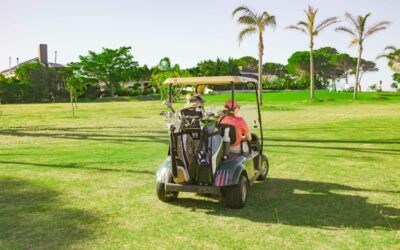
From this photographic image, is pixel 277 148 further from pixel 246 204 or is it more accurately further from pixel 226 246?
pixel 226 246

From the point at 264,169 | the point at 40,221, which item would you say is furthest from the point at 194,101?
the point at 40,221

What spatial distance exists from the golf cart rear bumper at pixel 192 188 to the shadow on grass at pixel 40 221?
1160 millimetres

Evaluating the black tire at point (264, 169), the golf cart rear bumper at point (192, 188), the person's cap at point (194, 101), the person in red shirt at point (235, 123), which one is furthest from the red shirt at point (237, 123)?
the black tire at point (264, 169)

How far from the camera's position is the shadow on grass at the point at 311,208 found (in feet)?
18.2

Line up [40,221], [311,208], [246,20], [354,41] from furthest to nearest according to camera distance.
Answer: [354,41]
[246,20]
[311,208]
[40,221]

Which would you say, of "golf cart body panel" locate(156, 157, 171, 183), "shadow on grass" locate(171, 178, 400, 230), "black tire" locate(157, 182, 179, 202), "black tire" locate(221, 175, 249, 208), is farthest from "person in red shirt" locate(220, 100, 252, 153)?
"black tire" locate(157, 182, 179, 202)

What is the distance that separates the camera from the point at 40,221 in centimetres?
564

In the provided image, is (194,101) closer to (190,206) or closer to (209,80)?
(209,80)

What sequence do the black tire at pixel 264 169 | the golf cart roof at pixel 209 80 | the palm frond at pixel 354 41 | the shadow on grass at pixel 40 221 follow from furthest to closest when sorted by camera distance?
the palm frond at pixel 354 41
the black tire at pixel 264 169
the golf cart roof at pixel 209 80
the shadow on grass at pixel 40 221

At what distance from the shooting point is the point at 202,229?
5.30 m

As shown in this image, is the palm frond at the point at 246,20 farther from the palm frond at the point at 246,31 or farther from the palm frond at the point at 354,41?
the palm frond at the point at 354,41

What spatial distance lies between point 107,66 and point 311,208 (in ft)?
262

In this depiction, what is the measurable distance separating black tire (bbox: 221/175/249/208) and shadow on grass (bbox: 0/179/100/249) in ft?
6.23

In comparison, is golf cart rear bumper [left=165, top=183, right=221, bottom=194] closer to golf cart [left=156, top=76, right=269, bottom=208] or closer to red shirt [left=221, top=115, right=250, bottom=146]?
golf cart [left=156, top=76, right=269, bottom=208]
